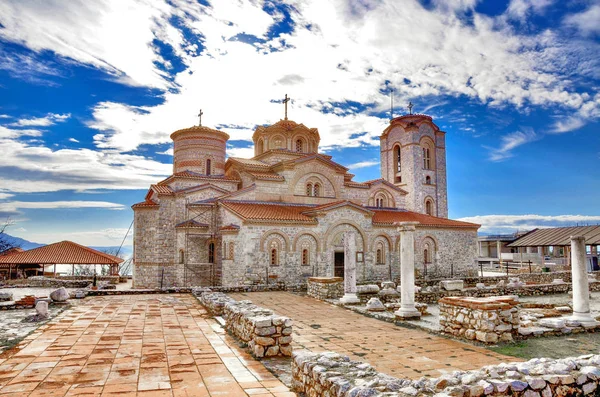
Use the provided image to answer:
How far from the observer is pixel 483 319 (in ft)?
24.4

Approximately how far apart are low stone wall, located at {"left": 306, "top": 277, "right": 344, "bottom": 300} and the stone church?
17.3 ft

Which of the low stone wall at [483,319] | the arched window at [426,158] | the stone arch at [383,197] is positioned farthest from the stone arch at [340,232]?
the low stone wall at [483,319]

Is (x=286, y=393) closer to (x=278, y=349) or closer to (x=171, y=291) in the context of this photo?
(x=278, y=349)

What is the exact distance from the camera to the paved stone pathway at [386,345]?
19.7 ft

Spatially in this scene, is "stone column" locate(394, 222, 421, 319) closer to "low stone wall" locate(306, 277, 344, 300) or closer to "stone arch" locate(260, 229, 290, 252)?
"low stone wall" locate(306, 277, 344, 300)

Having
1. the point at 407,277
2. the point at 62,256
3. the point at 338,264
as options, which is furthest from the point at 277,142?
the point at 407,277

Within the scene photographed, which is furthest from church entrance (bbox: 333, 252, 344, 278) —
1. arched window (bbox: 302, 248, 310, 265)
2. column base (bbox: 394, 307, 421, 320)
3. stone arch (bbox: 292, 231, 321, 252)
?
column base (bbox: 394, 307, 421, 320)

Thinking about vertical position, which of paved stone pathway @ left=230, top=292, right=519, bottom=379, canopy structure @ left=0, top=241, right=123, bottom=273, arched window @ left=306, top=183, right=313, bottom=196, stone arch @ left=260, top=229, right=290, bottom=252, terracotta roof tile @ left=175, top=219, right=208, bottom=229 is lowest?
paved stone pathway @ left=230, top=292, right=519, bottom=379

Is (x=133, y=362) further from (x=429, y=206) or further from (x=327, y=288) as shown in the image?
(x=429, y=206)

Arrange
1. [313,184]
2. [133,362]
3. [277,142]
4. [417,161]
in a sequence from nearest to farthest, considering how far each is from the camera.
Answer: [133,362] < [313,184] < [277,142] < [417,161]

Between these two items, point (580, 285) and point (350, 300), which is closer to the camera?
point (580, 285)

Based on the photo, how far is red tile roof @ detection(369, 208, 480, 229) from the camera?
2440cm

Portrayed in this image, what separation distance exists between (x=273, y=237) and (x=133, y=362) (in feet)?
46.5

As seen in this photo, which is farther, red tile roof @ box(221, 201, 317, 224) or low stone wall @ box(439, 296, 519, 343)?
red tile roof @ box(221, 201, 317, 224)
